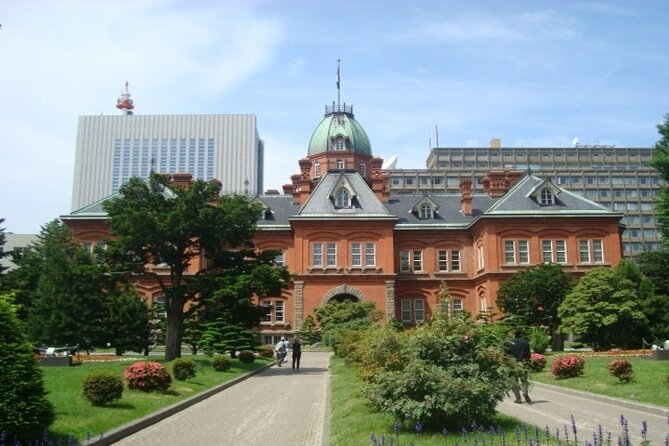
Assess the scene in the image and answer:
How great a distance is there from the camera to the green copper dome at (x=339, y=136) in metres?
66.4

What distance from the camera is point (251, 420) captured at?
569 inches

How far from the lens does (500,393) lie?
11.4 metres

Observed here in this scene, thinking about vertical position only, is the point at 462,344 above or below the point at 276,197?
below

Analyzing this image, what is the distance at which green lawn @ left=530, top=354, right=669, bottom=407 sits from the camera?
16016 mm

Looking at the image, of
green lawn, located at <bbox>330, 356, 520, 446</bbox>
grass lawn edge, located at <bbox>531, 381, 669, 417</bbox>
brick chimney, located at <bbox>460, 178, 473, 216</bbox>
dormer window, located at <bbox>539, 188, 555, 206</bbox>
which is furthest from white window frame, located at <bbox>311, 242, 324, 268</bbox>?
green lawn, located at <bbox>330, 356, 520, 446</bbox>

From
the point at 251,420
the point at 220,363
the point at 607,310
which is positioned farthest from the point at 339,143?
the point at 251,420

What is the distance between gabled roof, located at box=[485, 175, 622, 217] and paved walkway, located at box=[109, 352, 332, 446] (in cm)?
3046

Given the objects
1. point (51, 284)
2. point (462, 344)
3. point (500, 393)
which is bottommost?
point (500, 393)

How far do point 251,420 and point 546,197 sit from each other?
134 feet

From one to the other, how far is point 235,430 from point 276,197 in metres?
46.2

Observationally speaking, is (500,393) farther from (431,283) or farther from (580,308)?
(431,283)

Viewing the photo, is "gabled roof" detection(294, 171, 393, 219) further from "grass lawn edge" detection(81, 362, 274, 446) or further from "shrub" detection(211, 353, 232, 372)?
"grass lawn edge" detection(81, 362, 274, 446)

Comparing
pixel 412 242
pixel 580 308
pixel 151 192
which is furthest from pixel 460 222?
pixel 151 192

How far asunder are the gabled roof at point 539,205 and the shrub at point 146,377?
117 feet
